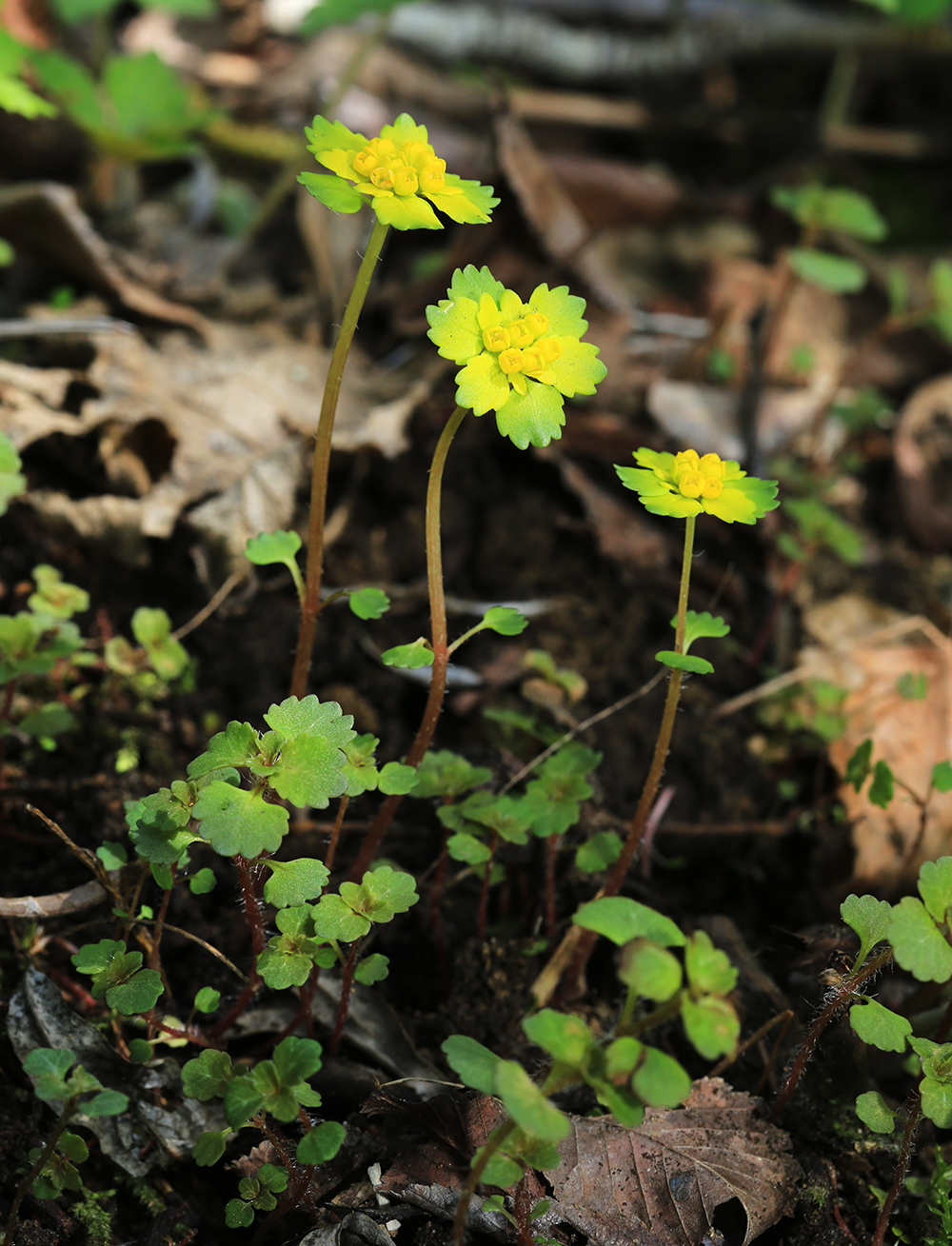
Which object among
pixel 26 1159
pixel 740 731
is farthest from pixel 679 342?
pixel 26 1159

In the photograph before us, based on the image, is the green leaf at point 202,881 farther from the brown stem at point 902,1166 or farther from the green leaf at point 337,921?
the brown stem at point 902,1166

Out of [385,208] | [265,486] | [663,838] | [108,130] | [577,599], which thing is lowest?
[663,838]

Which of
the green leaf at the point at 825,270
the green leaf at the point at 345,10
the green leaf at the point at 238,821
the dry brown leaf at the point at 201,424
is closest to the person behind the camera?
the green leaf at the point at 238,821

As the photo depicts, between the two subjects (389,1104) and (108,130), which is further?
(108,130)

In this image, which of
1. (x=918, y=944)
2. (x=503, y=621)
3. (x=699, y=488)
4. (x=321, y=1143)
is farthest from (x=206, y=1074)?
(x=699, y=488)

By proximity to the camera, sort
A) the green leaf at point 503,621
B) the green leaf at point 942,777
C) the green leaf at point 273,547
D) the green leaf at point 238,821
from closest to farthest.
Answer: the green leaf at point 238,821, the green leaf at point 503,621, the green leaf at point 273,547, the green leaf at point 942,777

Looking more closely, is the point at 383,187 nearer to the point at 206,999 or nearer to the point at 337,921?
the point at 337,921

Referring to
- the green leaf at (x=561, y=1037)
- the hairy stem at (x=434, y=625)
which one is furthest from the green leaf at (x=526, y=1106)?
the hairy stem at (x=434, y=625)

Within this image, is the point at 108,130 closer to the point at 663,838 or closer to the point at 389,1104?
the point at 663,838
